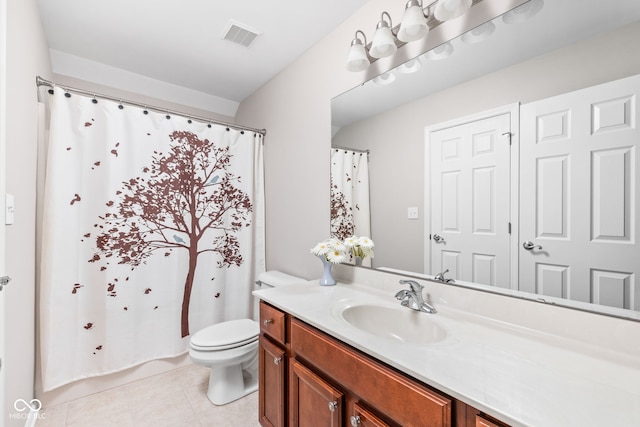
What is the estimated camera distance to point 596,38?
2.87 feet

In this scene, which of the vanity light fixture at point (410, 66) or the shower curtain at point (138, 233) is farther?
the shower curtain at point (138, 233)

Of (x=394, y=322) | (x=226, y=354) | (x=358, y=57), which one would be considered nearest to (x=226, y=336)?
(x=226, y=354)

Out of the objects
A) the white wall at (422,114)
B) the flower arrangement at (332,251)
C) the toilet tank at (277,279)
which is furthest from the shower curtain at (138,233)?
the white wall at (422,114)

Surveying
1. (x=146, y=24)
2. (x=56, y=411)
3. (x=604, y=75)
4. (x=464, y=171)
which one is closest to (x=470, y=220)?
(x=464, y=171)

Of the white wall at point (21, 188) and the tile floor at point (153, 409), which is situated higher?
the white wall at point (21, 188)

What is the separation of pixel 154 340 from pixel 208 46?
221 cm

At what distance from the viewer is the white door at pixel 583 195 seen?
32.2 inches

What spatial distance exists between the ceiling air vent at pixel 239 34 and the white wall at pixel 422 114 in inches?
35.7

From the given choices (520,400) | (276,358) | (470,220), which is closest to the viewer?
(520,400)

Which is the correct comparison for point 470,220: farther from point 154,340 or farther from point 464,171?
point 154,340

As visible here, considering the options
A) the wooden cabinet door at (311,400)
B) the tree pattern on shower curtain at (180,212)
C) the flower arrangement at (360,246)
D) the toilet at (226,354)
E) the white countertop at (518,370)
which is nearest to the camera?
the white countertop at (518,370)

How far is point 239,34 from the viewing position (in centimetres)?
184

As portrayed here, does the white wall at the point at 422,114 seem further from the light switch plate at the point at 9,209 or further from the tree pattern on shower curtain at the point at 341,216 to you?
the light switch plate at the point at 9,209

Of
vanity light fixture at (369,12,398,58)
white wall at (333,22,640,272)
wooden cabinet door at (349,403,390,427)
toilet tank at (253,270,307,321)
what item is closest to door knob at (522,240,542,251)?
white wall at (333,22,640,272)
